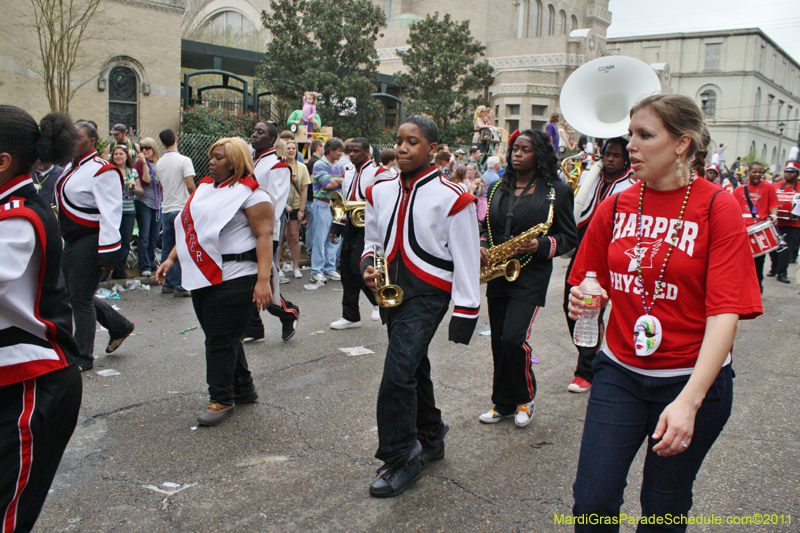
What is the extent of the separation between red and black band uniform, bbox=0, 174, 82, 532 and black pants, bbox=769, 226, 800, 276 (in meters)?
12.0

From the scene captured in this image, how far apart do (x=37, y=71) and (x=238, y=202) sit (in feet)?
46.6

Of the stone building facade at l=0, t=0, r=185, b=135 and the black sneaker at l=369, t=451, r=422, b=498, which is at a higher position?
the stone building facade at l=0, t=0, r=185, b=135

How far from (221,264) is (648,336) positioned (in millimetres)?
2950

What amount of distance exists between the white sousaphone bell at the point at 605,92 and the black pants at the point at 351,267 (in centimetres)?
Result: 227

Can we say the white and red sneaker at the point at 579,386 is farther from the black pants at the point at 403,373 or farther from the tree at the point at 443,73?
the tree at the point at 443,73

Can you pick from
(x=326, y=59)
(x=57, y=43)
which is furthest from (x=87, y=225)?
(x=326, y=59)

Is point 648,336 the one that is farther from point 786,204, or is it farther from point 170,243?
point 786,204

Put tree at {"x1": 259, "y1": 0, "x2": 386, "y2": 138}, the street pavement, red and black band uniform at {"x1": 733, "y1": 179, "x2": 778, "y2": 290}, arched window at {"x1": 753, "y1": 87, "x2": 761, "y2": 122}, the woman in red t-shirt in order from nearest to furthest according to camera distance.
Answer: the woman in red t-shirt
the street pavement
red and black band uniform at {"x1": 733, "y1": 179, "x2": 778, "y2": 290}
tree at {"x1": 259, "y1": 0, "x2": 386, "y2": 138}
arched window at {"x1": 753, "y1": 87, "x2": 761, "y2": 122}

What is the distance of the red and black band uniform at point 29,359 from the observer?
221cm

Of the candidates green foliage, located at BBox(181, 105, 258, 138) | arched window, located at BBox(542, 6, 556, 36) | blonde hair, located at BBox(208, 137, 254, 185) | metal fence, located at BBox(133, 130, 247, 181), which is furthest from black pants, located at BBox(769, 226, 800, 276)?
arched window, located at BBox(542, 6, 556, 36)

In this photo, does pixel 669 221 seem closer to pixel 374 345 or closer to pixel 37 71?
pixel 374 345

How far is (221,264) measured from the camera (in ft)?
14.2

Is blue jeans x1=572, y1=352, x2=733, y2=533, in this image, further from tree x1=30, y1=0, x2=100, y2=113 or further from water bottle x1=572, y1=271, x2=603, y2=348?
tree x1=30, y1=0, x2=100, y2=113

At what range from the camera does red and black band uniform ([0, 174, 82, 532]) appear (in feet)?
7.25
